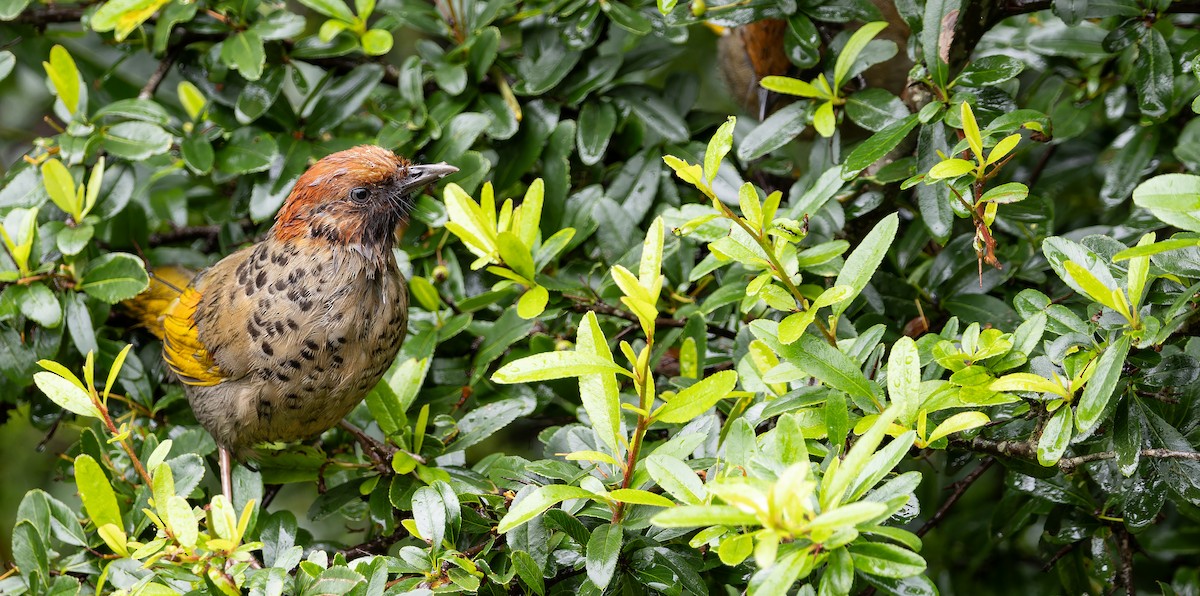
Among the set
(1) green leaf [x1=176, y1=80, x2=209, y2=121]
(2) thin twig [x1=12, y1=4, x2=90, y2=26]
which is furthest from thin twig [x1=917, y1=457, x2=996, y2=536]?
(2) thin twig [x1=12, y1=4, x2=90, y2=26]

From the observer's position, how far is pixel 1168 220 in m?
1.60

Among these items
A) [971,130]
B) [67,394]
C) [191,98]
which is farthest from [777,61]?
[67,394]

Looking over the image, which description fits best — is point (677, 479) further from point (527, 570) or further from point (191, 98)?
point (191, 98)

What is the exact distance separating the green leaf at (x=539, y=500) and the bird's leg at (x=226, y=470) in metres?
1.13

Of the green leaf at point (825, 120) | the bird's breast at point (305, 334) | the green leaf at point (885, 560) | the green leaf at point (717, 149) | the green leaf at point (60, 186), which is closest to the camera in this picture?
the green leaf at point (885, 560)

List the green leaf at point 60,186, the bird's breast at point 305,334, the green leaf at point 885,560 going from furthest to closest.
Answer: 1. the green leaf at point 60,186
2. the bird's breast at point 305,334
3. the green leaf at point 885,560

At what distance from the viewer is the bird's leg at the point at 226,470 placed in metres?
2.54

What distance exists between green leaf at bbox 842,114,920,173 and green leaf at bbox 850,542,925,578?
0.92 metres

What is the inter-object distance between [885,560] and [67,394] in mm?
1525

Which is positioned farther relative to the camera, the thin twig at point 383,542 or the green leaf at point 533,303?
the thin twig at point 383,542

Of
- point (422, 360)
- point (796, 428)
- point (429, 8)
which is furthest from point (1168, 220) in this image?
point (429, 8)

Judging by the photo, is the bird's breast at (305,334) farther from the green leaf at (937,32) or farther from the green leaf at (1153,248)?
the green leaf at (1153,248)

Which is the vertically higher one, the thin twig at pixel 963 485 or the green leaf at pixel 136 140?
the green leaf at pixel 136 140

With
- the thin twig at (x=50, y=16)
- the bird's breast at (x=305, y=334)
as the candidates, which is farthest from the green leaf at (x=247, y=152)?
the thin twig at (x=50, y=16)
